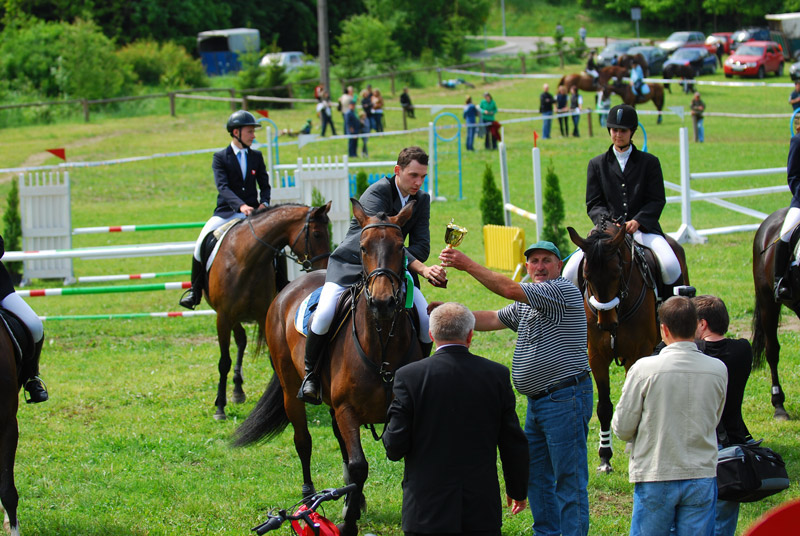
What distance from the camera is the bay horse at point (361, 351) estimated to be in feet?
17.2

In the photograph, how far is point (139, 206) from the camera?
947 inches

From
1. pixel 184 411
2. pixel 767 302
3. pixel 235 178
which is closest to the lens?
pixel 767 302

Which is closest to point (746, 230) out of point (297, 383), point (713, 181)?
point (713, 181)

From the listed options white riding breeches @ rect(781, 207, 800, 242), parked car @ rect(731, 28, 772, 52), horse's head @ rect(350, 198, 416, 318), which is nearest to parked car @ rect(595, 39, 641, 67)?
parked car @ rect(731, 28, 772, 52)

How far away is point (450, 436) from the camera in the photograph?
410 cm

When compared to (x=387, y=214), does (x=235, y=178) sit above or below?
above

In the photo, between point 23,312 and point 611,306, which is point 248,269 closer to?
point 23,312

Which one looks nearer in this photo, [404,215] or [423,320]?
[404,215]

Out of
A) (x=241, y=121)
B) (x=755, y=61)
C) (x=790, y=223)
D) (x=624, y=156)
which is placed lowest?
(x=790, y=223)

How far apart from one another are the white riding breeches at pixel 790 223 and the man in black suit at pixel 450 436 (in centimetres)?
512

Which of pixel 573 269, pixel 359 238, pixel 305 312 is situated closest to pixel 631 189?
pixel 573 269

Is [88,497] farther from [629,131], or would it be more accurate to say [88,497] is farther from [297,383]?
[629,131]

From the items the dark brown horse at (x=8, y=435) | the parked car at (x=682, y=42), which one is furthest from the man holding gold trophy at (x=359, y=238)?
the parked car at (x=682, y=42)

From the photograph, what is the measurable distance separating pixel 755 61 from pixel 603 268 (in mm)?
45256
